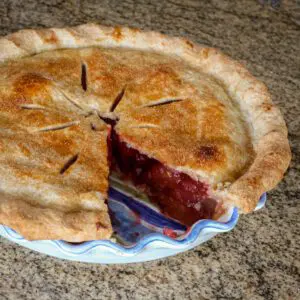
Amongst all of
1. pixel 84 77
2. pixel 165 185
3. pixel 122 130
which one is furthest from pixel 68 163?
pixel 84 77

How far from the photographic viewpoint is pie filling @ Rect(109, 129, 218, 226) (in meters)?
2.51

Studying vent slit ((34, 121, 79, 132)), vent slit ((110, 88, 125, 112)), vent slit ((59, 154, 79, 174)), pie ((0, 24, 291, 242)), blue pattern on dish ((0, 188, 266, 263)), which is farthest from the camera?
vent slit ((110, 88, 125, 112))

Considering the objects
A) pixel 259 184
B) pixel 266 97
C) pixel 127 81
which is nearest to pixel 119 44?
pixel 127 81

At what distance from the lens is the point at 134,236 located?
2.44m

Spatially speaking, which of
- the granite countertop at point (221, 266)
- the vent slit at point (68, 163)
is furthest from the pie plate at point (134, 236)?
the vent slit at point (68, 163)

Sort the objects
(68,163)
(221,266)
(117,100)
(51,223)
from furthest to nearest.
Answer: (117,100) < (221,266) < (68,163) < (51,223)

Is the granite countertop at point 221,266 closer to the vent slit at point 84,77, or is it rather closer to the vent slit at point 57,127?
the vent slit at point 57,127

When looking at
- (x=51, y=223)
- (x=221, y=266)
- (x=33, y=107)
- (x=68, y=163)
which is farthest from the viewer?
(x=33, y=107)

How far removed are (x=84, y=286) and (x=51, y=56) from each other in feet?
4.24

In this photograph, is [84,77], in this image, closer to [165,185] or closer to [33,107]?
[33,107]

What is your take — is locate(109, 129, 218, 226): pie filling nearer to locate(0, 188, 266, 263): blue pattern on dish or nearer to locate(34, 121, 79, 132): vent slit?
locate(0, 188, 266, 263): blue pattern on dish

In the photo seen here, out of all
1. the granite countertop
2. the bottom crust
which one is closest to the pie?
the bottom crust

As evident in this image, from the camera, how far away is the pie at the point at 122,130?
220 centimetres

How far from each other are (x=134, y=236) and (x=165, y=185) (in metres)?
0.32
